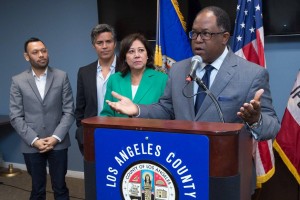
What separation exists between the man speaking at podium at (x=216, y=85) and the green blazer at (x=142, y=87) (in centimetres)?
59

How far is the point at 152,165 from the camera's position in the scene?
0.96 metres

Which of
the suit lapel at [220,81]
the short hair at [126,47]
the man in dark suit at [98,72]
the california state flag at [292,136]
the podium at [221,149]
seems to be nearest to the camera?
the podium at [221,149]

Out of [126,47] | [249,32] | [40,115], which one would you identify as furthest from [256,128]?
[40,115]

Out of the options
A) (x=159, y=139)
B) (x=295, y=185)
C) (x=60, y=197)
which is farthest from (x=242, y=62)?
(x=60, y=197)

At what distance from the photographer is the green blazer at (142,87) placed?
6.73 feet

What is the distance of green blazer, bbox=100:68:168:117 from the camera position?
6.73ft

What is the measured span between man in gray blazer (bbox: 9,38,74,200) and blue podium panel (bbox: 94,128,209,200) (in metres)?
1.81

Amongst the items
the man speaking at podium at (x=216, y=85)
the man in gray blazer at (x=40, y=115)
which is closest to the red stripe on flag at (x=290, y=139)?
the man speaking at podium at (x=216, y=85)

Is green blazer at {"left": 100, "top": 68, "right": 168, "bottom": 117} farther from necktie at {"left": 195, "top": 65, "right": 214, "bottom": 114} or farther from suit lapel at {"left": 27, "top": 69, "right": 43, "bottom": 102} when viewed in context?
suit lapel at {"left": 27, "top": 69, "right": 43, "bottom": 102}

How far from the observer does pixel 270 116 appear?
1.26 meters

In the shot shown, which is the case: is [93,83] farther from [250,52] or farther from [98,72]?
[250,52]

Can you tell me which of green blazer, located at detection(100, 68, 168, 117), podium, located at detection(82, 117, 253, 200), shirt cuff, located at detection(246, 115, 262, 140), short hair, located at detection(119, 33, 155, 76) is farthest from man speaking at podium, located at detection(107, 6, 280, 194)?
short hair, located at detection(119, 33, 155, 76)

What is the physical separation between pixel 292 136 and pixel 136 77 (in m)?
1.16

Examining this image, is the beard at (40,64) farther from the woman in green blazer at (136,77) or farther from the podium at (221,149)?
the podium at (221,149)
